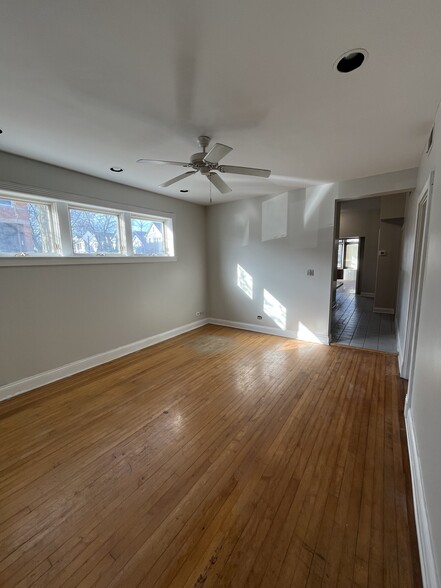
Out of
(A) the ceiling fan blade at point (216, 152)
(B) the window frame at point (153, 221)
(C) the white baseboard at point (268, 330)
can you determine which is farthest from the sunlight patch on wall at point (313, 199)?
(A) the ceiling fan blade at point (216, 152)

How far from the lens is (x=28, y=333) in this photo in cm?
283

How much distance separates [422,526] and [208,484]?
46.4 inches

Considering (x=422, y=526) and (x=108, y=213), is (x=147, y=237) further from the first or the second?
(x=422, y=526)

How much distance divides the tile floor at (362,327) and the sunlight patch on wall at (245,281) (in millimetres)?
1731

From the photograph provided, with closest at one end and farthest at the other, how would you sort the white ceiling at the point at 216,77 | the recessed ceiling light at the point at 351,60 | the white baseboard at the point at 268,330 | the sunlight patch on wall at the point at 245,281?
the white ceiling at the point at 216,77 < the recessed ceiling light at the point at 351,60 < the white baseboard at the point at 268,330 < the sunlight patch on wall at the point at 245,281

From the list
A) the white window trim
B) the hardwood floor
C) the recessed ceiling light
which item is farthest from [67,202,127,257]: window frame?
the recessed ceiling light

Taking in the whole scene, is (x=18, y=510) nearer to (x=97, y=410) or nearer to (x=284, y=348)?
(x=97, y=410)

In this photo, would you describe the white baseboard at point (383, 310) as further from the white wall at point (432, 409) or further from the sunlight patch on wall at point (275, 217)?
the white wall at point (432, 409)

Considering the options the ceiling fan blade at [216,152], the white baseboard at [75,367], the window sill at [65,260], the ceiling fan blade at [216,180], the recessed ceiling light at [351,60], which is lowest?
the white baseboard at [75,367]

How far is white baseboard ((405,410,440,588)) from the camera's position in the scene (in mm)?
1056

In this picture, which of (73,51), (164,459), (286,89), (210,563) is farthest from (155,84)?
(210,563)

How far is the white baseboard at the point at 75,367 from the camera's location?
2.74 meters

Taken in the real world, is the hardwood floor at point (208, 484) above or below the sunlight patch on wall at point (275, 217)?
below

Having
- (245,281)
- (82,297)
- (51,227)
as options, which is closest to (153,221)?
(51,227)
